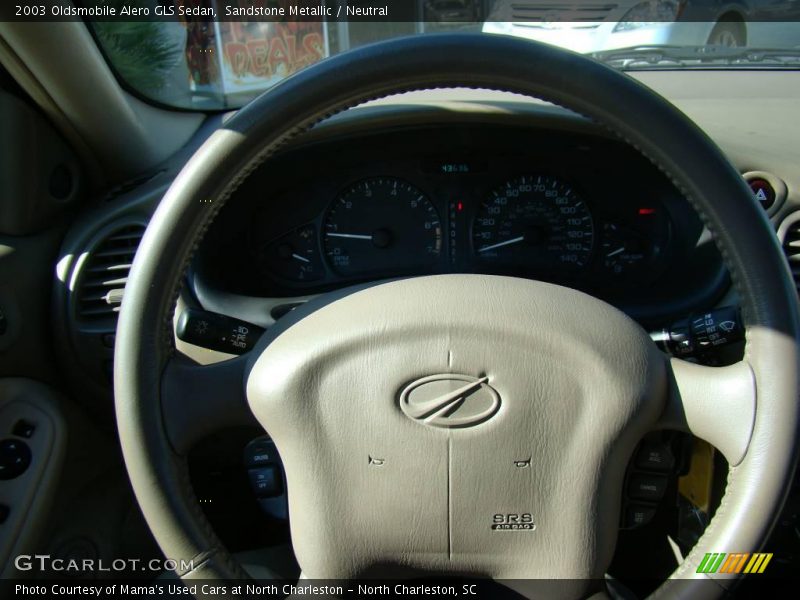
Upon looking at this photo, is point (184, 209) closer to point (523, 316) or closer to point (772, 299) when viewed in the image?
point (523, 316)

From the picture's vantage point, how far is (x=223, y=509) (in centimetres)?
211

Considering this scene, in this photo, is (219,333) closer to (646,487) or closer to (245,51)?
(646,487)

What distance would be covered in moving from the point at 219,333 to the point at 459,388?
0.47 metres

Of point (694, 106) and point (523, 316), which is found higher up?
point (694, 106)

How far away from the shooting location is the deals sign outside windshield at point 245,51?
223cm

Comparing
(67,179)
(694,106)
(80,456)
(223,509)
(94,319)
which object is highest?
(694,106)

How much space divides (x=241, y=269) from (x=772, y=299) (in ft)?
4.57

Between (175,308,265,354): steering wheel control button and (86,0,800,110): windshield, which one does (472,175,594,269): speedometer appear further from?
(175,308,265,354): steering wheel control button

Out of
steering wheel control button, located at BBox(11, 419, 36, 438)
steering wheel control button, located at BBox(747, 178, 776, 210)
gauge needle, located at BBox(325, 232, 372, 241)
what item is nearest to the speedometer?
gauge needle, located at BBox(325, 232, 372, 241)

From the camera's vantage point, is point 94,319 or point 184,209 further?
point 94,319

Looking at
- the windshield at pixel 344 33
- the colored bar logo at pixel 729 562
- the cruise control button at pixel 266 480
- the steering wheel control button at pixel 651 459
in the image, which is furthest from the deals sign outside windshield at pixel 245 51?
the colored bar logo at pixel 729 562

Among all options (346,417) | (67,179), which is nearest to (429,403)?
(346,417)

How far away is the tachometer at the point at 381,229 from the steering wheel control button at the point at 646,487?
0.90 metres

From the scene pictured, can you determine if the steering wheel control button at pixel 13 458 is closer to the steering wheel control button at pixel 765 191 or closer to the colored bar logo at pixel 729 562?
the colored bar logo at pixel 729 562
